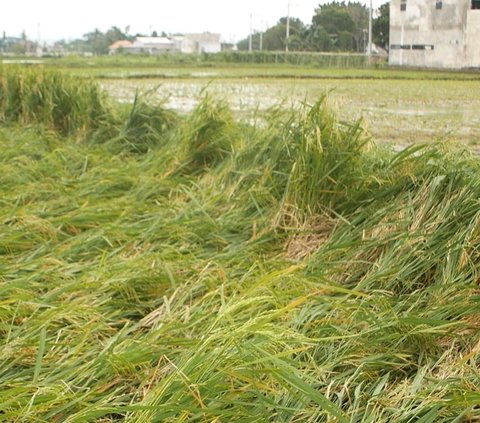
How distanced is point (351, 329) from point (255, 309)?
0.25 metres

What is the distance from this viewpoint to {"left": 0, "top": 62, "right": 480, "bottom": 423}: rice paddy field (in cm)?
144

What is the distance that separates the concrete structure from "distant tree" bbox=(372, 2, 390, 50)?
0.47 m

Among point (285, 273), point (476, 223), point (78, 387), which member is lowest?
point (78, 387)

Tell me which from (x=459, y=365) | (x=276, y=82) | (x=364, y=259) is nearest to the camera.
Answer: (x=459, y=365)

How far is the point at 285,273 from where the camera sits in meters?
1.92

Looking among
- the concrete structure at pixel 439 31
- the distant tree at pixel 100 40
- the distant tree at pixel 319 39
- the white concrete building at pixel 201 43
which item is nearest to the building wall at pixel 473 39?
the concrete structure at pixel 439 31

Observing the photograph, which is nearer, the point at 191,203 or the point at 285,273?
the point at 285,273

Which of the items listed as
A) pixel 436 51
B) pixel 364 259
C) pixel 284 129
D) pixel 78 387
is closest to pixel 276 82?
pixel 436 51

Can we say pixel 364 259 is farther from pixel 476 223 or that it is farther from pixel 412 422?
pixel 412 422

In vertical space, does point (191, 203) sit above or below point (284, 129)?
below

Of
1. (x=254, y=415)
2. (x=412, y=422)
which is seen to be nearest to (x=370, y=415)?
(x=412, y=422)

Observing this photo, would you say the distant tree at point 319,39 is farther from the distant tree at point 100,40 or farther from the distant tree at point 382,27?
the distant tree at point 100,40

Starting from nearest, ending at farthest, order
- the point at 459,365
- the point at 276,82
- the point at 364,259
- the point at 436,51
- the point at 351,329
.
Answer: the point at 459,365 < the point at 351,329 < the point at 364,259 < the point at 436,51 < the point at 276,82

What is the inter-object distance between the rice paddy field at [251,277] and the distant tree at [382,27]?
675 millimetres
